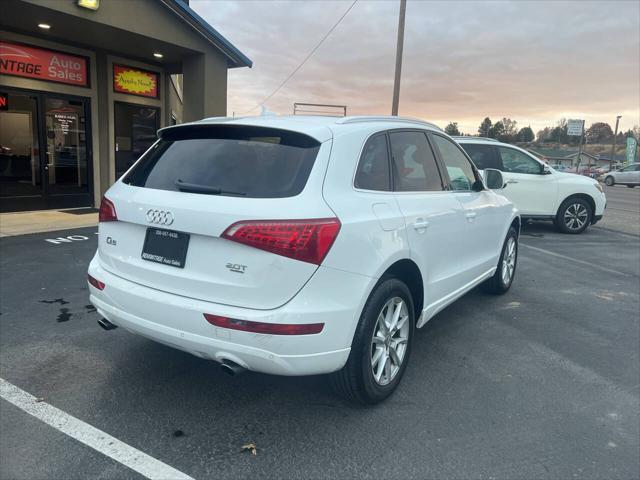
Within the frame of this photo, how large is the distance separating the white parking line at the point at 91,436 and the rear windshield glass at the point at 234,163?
1.42 m

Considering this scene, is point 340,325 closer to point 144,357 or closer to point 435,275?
point 435,275

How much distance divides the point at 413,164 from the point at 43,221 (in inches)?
323

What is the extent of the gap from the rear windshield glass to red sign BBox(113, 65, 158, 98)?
991 centimetres

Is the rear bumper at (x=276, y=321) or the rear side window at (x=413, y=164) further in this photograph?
the rear side window at (x=413, y=164)

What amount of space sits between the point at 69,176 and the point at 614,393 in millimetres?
11246

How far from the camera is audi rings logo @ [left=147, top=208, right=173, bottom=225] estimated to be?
2.82 meters

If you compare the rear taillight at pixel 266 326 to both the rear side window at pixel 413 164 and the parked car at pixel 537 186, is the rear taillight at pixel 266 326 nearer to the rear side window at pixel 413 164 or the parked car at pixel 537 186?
the rear side window at pixel 413 164

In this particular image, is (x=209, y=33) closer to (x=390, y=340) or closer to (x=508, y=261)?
(x=508, y=261)

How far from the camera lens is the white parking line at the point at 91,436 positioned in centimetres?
253

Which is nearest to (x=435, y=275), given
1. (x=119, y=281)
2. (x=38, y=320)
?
(x=119, y=281)

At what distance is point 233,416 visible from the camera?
3.07 metres

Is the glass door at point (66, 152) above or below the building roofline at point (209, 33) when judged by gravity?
below

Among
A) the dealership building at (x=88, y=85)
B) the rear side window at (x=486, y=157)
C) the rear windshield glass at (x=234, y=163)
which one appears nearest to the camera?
the rear windshield glass at (x=234, y=163)

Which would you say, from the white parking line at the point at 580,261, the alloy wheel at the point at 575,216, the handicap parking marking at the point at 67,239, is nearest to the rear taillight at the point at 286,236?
the handicap parking marking at the point at 67,239
